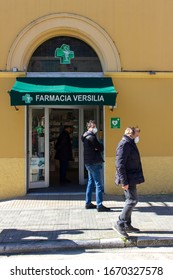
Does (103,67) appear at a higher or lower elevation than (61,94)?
higher

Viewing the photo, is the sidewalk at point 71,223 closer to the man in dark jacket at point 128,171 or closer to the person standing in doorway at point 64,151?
the man in dark jacket at point 128,171

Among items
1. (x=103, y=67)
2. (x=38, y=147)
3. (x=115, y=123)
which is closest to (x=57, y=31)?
(x=103, y=67)

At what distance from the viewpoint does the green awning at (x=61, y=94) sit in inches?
342

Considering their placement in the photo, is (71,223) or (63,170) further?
(63,170)

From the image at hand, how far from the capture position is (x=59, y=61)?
32.1 feet

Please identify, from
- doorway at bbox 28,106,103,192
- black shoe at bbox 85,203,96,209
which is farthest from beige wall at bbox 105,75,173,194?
black shoe at bbox 85,203,96,209

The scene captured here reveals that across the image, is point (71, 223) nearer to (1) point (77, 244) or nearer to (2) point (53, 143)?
(1) point (77, 244)

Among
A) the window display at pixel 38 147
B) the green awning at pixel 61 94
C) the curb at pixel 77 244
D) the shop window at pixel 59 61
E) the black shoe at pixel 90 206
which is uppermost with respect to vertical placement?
the shop window at pixel 59 61

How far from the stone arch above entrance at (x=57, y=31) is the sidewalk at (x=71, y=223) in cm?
332

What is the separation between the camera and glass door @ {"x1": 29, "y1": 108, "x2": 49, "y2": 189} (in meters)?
10.1

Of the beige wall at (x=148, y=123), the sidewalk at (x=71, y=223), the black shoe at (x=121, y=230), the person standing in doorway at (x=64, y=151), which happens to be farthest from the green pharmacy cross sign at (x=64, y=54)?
the black shoe at (x=121, y=230)

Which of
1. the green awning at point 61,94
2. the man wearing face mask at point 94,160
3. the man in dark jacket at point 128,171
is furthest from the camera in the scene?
the green awning at point 61,94

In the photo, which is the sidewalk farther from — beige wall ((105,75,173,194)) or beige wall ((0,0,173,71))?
beige wall ((0,0,173,71))

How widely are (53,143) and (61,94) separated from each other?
317cm
